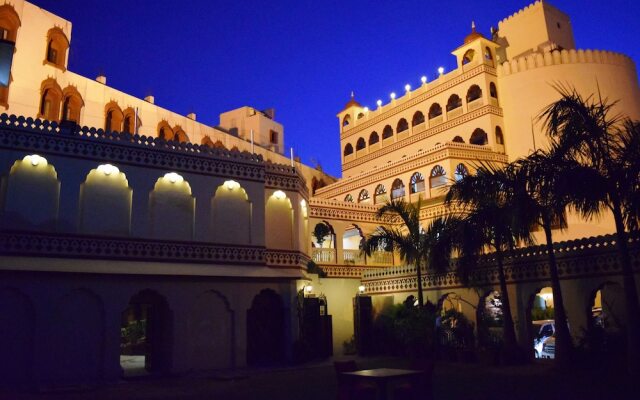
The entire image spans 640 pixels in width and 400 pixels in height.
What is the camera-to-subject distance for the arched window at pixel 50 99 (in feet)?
77.3

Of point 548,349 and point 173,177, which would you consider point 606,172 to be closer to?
point 548,349

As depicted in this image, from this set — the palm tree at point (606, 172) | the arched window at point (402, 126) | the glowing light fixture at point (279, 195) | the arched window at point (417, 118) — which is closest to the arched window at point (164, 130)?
the glowing light fixture at point (279, 195)

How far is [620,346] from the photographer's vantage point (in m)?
13.5

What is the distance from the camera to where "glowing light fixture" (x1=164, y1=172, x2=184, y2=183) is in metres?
17.4

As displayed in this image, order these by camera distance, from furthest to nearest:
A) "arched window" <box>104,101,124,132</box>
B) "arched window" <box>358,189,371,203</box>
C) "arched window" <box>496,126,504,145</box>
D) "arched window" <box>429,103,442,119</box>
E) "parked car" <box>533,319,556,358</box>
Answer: "arched window" <box>429,103,442,119</box> < "arched window" <box>358,189,371,203</box> < "arched window" <box>496,126,504,145</box> < "arched window" <box>104,101,124,132</box> < "parked car" <box>533,319,556,358</box>

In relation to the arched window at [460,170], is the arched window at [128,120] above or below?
above

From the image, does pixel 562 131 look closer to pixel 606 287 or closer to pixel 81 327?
pixel 606 287

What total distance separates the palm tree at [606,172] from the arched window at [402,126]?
964 inches

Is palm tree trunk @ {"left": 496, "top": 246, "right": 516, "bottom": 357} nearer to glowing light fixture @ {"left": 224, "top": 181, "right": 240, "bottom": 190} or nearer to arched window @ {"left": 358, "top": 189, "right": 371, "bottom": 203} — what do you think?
glowing light fixture @ {"left": 224, "top": 181, "right": 240, "bottom": 190}

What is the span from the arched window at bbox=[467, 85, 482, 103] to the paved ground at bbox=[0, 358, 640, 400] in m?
19.7

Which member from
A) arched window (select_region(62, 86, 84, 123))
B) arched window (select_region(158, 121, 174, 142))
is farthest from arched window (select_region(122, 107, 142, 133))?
arched window (select_region(62, 86, 84, 123))

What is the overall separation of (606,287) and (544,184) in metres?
5.78

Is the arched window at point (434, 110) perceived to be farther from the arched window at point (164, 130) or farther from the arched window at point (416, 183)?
the arched window at point (164, 130)

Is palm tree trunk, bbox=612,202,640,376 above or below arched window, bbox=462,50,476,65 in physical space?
below
